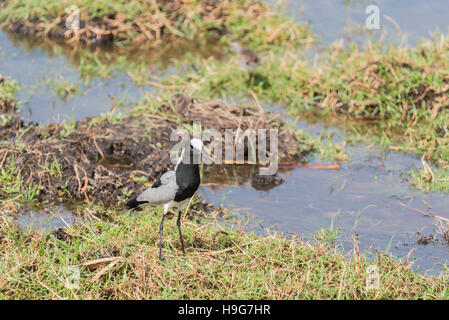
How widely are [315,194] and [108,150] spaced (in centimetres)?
223

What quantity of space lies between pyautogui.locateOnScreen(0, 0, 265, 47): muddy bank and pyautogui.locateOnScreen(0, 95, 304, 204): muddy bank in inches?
131

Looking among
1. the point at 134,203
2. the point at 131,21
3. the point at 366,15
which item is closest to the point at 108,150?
the point at 134,203

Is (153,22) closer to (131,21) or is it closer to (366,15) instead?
(131,21)

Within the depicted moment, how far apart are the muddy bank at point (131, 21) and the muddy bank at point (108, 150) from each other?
3.34 meters

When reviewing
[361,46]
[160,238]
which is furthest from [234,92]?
[160,238]

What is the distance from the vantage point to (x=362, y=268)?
532 centimetres

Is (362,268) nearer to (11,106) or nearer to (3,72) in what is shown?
(11,106)

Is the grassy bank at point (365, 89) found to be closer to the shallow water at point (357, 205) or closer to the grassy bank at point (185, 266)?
the shallow water at point (357, 205)

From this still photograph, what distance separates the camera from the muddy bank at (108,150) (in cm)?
715

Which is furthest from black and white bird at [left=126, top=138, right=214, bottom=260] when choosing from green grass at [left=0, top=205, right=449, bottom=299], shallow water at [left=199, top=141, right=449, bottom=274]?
shallow water at [left=199, top=141, right=449, bottom=274]

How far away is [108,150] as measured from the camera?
26.0 ft

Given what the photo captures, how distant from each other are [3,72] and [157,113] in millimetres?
3076

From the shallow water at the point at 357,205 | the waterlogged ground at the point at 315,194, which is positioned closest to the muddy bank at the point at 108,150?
the waterlogged ground at the point at 315,194

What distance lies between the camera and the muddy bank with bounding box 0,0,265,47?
11.4 meters
